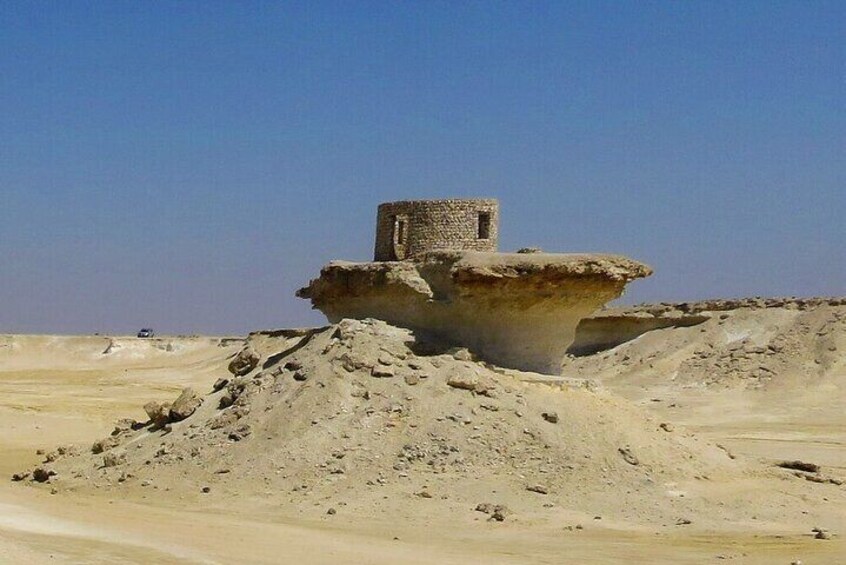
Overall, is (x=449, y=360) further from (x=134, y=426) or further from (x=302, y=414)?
(x=134, y=426)

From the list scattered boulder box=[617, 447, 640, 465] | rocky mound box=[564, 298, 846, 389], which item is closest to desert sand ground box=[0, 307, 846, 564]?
scattered boulder box=[617, 447, 640, 465]

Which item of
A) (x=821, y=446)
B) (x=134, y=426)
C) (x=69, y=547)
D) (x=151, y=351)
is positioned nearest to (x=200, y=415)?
(x=134, y=426)

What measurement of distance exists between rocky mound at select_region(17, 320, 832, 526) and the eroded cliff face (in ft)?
1.51

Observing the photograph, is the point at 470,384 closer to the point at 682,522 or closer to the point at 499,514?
the point at 499,514

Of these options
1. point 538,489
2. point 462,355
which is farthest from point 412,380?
point 538,489

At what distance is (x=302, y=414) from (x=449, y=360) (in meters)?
1.85

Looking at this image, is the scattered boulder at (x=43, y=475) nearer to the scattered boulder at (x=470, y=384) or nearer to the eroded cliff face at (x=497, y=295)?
the eroded cliff face at (x=497, y=295)

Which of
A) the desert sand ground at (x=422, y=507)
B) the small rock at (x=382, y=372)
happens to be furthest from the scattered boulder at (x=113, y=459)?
the small rock at (x=382, y=372)

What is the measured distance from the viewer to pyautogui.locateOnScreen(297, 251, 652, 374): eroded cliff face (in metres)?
14.4

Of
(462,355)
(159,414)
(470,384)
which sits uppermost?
(462,355)

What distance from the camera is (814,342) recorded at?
30812 mm

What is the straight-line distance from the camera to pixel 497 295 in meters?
14.5

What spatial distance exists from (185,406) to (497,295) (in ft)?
12.6

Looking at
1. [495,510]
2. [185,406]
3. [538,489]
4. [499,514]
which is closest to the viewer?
[499,514]
